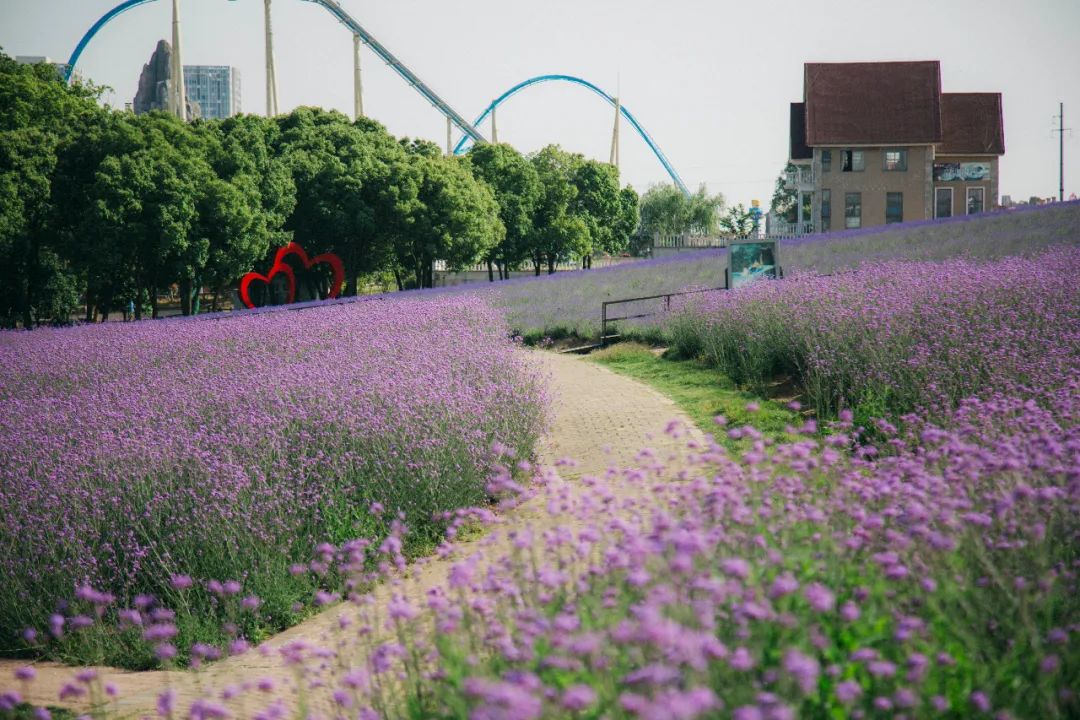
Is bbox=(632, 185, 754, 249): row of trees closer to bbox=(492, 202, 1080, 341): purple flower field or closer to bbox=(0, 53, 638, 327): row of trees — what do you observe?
bbox=(0, 53, 638, 327): row of trees

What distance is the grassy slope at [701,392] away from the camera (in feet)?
32.7

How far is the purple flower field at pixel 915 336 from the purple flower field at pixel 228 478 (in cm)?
329

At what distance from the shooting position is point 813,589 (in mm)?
2445

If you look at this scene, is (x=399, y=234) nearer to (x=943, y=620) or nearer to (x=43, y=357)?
(x=43, y=357)

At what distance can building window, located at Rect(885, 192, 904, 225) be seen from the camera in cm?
4972

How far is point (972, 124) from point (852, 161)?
10.3 metres

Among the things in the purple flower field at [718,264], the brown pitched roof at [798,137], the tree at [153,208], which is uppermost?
the brown pitched roof at [798,137]

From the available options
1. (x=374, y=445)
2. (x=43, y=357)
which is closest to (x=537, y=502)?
(x=374, y=445)

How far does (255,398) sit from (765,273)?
13.3m

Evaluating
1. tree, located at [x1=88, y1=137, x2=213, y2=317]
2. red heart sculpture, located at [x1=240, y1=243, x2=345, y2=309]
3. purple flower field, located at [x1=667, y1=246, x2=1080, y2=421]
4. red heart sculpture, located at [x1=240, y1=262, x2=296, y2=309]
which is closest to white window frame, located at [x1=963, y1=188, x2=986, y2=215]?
red heart sculpture, located at [x1=240, y1=243, x2=345, y2=309]

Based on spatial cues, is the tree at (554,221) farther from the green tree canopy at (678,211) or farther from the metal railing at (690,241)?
the green tree canopy at (678,211)

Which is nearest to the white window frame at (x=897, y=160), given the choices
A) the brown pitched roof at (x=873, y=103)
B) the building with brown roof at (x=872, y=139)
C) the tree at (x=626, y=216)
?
the building with brown roof at (x=872, y=139)

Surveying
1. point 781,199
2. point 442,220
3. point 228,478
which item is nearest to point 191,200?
point 442,220

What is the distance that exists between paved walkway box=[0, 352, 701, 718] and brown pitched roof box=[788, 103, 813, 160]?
41.6 m
